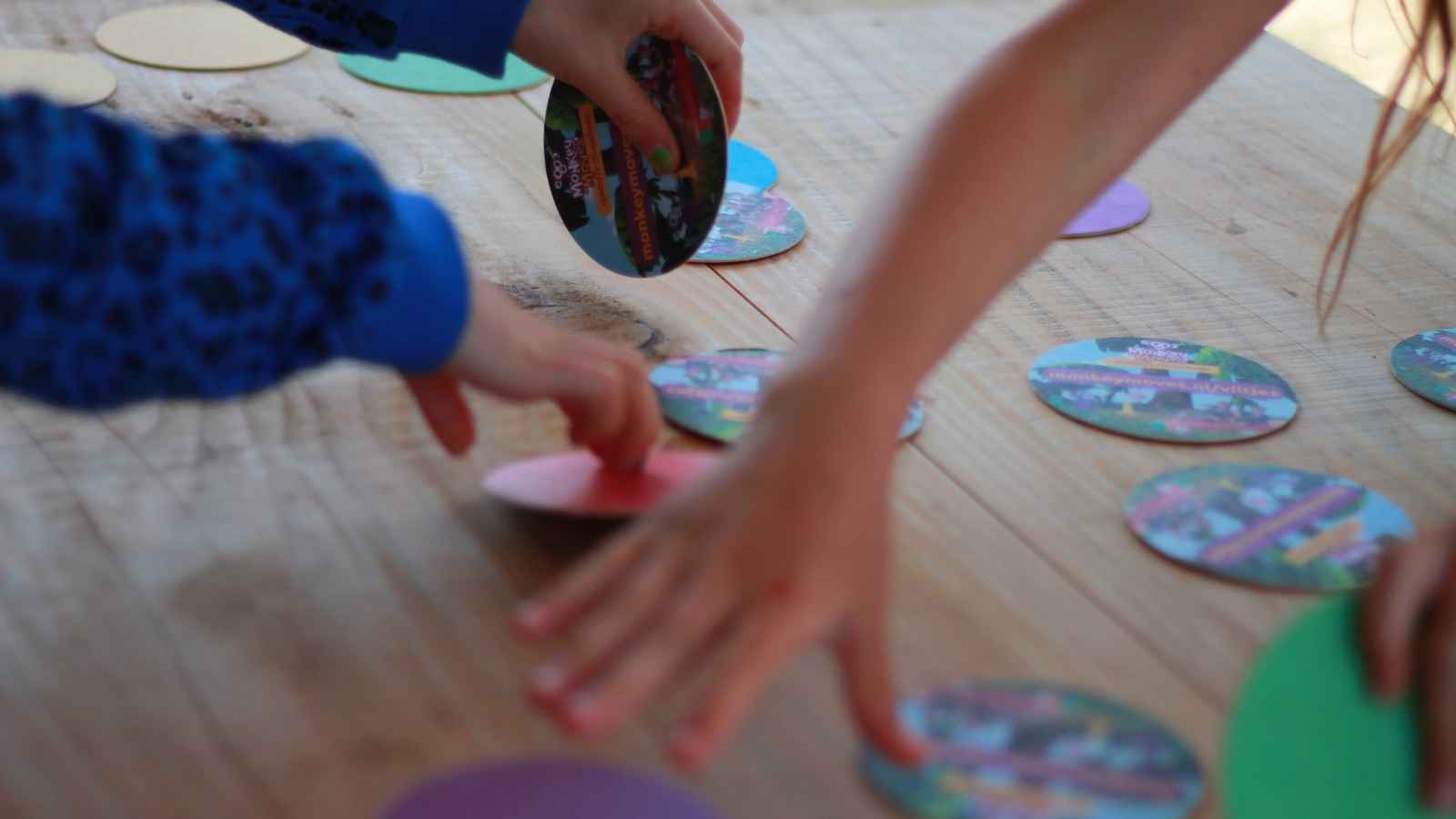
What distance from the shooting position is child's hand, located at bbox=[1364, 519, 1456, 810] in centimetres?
55

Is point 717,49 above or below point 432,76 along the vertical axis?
above

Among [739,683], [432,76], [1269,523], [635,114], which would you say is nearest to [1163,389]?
[1269,523]

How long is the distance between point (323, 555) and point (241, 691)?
0.35 feet

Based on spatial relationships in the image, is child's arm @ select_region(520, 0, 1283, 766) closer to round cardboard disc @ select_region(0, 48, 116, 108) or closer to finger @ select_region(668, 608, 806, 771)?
finger @ select_region(668, 608, 806, 771)

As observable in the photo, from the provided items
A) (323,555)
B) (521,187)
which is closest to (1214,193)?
(521,187)

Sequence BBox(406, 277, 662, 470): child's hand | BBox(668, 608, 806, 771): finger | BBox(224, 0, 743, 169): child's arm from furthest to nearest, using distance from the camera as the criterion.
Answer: BBox(224, 0, 743, 169): child's arm
BBox(406, 277, 662, 470): child's hand
BBox(668, 608, 806, 771): finger

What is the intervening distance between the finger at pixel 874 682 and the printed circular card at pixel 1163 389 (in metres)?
0.33

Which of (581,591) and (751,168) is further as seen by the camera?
(751,168)

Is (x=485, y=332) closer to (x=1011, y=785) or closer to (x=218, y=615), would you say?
(x=218, y=615)

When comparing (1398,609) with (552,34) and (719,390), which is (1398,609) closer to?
(719,390)

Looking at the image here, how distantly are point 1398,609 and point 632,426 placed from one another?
1.17ft

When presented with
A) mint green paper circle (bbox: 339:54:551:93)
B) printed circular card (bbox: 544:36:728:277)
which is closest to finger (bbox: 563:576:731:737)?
printed circular card (bbox: 544:36:728:277)

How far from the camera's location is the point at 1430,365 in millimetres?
958

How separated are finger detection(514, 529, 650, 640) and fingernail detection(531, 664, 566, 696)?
18 millimetres
